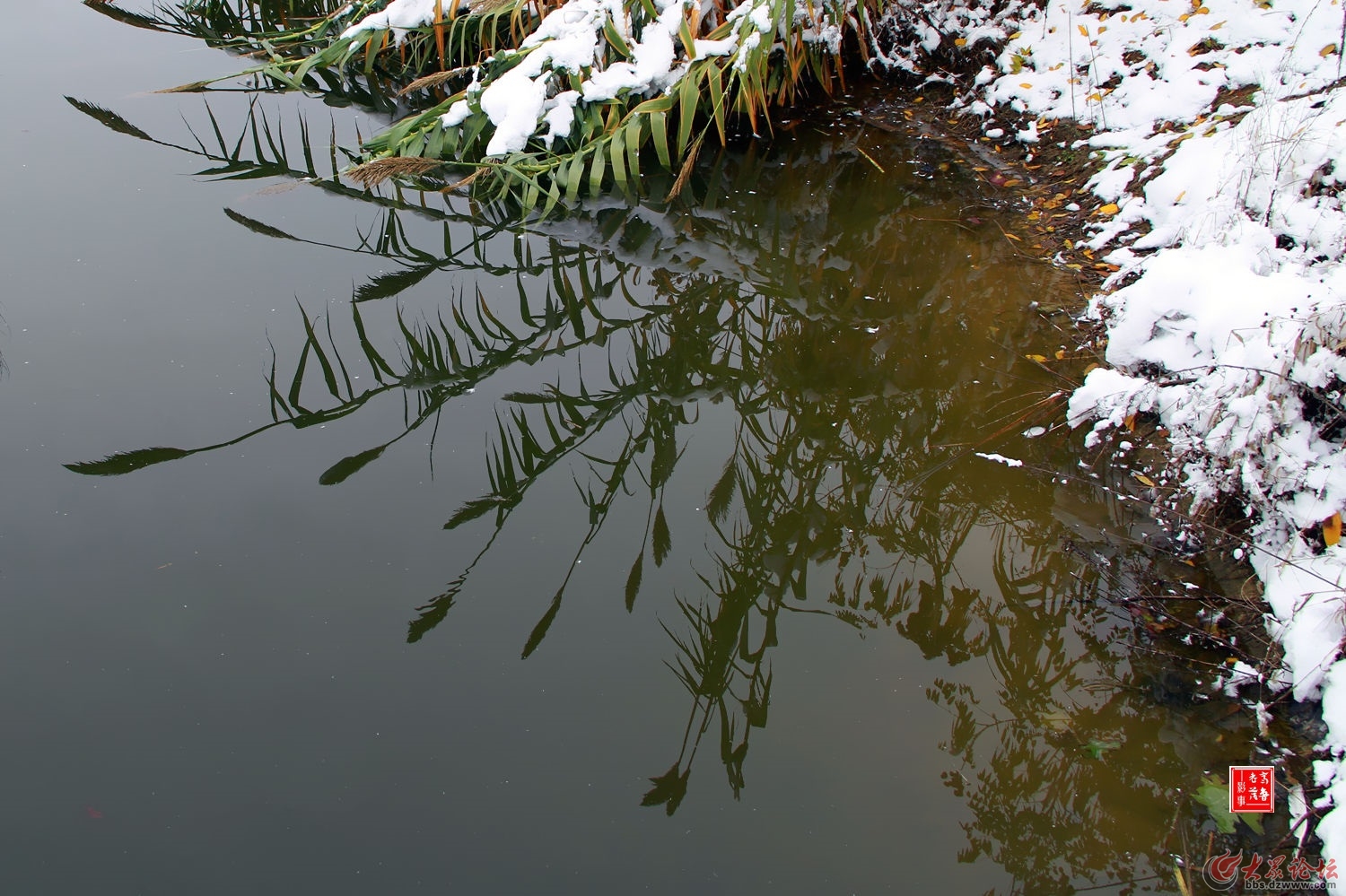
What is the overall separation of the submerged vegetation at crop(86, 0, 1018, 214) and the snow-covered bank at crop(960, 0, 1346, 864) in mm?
602

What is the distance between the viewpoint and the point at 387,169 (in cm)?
331

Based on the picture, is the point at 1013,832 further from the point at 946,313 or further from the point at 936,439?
the point at 946,313

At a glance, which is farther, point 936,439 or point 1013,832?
point 936,439

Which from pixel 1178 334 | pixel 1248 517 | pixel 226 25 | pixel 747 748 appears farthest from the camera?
pixel 226 25

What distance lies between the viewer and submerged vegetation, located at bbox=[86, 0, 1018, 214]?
348 cm

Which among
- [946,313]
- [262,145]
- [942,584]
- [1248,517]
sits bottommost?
[942,584]

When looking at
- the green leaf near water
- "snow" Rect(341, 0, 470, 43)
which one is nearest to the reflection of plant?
the green leaf near water

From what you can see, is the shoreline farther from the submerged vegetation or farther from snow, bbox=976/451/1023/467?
the submerged vegetation

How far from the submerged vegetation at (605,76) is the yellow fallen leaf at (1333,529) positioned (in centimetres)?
225

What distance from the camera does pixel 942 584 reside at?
212 cm

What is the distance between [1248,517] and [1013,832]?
914 mm

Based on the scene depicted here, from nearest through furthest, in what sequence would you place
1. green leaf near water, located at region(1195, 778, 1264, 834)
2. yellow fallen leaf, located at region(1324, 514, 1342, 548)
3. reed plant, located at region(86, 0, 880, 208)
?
green leaf near water, located at region(1195, 778, 1264, 834), yellow fallen leaf, located at region(1324, 514, 1342, 548), reed plant, located at region(86, 0, 880, 208)

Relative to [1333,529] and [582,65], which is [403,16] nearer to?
[582,65]

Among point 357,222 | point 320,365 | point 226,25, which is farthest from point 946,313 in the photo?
point 226,25
